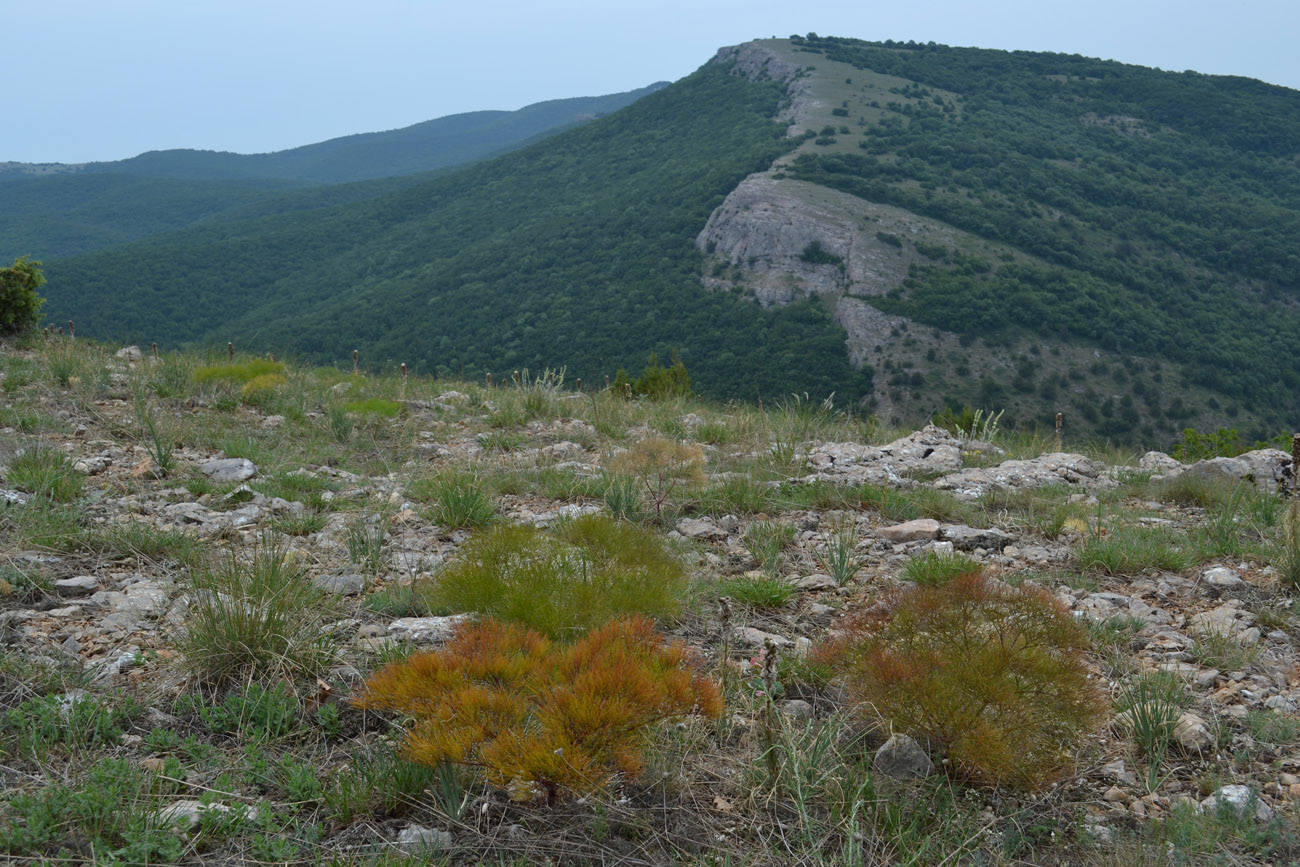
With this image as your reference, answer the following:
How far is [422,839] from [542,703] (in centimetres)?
42

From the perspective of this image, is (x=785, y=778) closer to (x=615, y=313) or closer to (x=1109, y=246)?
(x=615, y=313)

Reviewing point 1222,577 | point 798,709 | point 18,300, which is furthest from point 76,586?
point 18,300

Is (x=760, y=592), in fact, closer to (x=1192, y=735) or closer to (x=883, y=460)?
(x=1192, y=735)

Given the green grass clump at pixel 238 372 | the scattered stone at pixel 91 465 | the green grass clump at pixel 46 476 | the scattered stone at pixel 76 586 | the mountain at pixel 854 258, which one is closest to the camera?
the scattered stone at pixel 76 586

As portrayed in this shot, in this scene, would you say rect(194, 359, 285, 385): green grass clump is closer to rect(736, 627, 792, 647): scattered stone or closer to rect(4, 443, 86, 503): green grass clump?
rect(4, 443, 86, 503): green grass clump

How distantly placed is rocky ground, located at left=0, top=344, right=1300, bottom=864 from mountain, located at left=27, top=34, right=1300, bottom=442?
3407 cm

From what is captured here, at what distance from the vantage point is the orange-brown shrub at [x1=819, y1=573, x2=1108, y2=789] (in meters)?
2.12

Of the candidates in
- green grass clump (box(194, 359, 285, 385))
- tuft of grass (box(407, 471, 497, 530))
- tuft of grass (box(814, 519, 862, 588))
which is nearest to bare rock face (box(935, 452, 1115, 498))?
tuft of grass (box(814, 519, 862, 588))

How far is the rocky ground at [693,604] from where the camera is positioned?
1.97m

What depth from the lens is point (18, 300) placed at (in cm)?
937

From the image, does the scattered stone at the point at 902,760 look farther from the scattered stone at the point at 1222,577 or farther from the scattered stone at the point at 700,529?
the scattered stone at the point at 1222,577

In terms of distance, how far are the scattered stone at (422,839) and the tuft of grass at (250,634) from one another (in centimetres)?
82

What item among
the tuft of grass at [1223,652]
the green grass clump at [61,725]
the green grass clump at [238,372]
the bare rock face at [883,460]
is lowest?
the bare rock face at [883,460]

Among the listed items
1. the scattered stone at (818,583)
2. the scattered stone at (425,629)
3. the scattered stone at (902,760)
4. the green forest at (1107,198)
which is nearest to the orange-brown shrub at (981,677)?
the scattered stone at (902,760)
